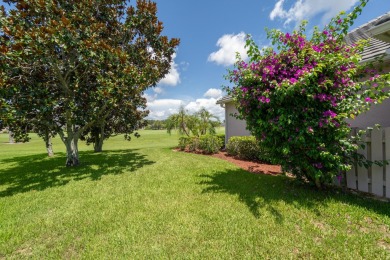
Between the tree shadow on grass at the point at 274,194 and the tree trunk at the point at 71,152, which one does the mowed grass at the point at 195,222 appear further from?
the tree trunk at the point at 71,152

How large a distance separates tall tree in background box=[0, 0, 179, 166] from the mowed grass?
3399mm

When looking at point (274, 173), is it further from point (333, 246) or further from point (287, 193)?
point (333, 246)

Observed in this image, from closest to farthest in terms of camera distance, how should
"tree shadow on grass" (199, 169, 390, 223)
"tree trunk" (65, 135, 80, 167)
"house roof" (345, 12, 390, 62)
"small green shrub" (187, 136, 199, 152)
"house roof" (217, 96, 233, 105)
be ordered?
"house roof" (345, 12, 390, 62), "tree shadow on grass" (199, 169, 390, 223), "tree trunk" (65, 135, 80, 167), "house roof" (217, 96, 233, 105), "small green shrub" (187, 136, 199, 152)

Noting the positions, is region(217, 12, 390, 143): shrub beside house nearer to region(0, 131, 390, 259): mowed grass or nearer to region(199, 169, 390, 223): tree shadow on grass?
region(199, 169, 390, 223): tree shadow on grass

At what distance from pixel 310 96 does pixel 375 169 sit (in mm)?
2432

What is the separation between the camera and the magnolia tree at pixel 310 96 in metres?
3.80

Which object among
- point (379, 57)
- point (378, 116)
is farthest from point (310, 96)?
point (378, 116)

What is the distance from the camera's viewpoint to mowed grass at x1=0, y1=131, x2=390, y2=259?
2.84m

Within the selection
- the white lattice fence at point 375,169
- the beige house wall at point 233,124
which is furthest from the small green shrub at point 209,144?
the white lattice fence at point 375,169

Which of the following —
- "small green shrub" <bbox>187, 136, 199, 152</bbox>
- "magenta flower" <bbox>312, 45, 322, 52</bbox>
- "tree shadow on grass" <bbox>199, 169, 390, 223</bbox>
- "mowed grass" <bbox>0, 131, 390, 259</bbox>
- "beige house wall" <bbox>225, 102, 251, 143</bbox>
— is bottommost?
"mowed grass" <bbox>0, 131, 390, 259</bbox>

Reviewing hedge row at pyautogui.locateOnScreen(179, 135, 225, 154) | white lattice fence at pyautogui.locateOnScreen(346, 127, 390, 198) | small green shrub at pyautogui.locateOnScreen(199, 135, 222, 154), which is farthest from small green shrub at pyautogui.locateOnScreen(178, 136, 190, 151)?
white lattice fence at pyautogui.locateOnScreen(346, 127, 390, 198)

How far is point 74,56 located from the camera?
26.9ft

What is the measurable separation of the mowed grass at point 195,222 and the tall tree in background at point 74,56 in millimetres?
3399

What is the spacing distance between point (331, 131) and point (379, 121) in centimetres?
270
